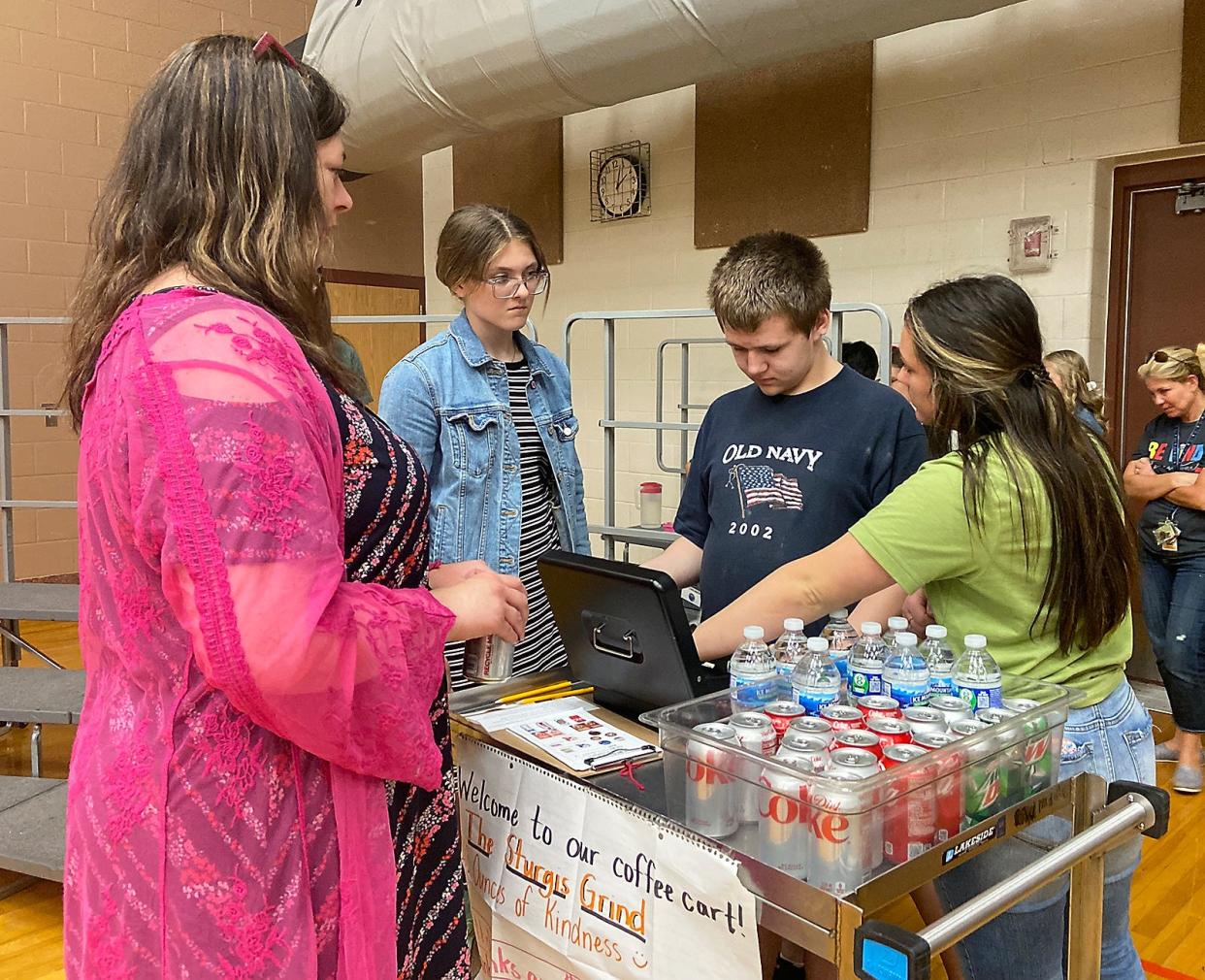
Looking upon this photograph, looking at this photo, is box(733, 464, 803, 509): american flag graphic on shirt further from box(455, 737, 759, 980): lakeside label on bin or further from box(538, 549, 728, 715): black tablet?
box(455, 737, 759, 980): lakeside label on bin

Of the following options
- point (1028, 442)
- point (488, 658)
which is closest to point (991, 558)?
point (1028, 442)

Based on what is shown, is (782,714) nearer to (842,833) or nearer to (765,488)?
(842,833)

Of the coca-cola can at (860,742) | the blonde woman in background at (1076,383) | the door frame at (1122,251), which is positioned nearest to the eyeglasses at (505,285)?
the coca-cola can at (860,742)

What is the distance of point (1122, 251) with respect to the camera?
3.62 m

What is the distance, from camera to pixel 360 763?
877mm

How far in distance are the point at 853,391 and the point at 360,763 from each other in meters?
1.20

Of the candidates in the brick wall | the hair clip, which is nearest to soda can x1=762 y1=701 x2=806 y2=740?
the hair clip

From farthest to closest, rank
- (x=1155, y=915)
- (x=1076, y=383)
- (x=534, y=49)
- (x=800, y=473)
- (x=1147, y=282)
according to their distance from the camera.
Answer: (x=534, y=49) < (x=1147, y=282) < (x=1076, y=383) < (x=1155, y=915) < (x=800, y=473)

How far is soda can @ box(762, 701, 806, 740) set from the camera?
1.07 m

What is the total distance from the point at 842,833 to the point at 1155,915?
A: 1929 millimetres

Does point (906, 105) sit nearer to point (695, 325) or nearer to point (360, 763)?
point (695, 325)

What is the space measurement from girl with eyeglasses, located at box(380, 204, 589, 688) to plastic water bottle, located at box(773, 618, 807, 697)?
2.64 ft

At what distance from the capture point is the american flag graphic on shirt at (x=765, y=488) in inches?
68.8

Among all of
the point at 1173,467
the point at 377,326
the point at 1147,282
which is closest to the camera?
the point at 1173,467
